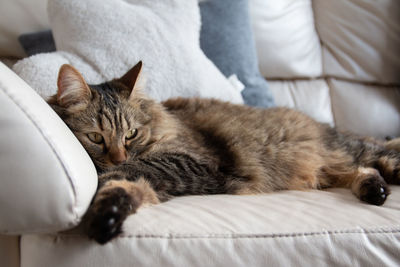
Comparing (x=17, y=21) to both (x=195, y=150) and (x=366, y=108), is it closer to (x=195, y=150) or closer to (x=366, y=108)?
(x=195, y=150)

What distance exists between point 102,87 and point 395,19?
2.00m

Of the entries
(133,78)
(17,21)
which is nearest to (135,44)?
(133,78)

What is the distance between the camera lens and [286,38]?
220 cm

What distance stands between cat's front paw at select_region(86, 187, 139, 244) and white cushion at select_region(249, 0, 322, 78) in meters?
1.60

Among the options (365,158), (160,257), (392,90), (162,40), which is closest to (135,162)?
(160,257)

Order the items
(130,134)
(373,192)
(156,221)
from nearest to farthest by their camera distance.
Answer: (156,221), (373,192), (130,134)

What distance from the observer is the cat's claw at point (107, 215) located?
0.71m

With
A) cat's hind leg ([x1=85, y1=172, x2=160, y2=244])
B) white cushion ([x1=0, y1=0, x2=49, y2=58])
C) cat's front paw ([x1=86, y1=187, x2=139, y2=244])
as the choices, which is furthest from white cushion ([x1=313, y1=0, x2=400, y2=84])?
cat's front paw ([x1=86, y1=187, x2=139, y2=244])

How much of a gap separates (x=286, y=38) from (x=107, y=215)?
72.0 inches

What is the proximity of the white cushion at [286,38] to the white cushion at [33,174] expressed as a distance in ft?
5.50

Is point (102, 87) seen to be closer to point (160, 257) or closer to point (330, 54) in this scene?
point (160, 257)

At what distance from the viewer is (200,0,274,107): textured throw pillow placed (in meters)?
1.87

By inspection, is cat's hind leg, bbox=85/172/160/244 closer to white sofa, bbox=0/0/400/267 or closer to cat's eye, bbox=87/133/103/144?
white sofa, bbox=0/0/400/267

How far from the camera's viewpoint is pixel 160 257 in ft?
2.37
